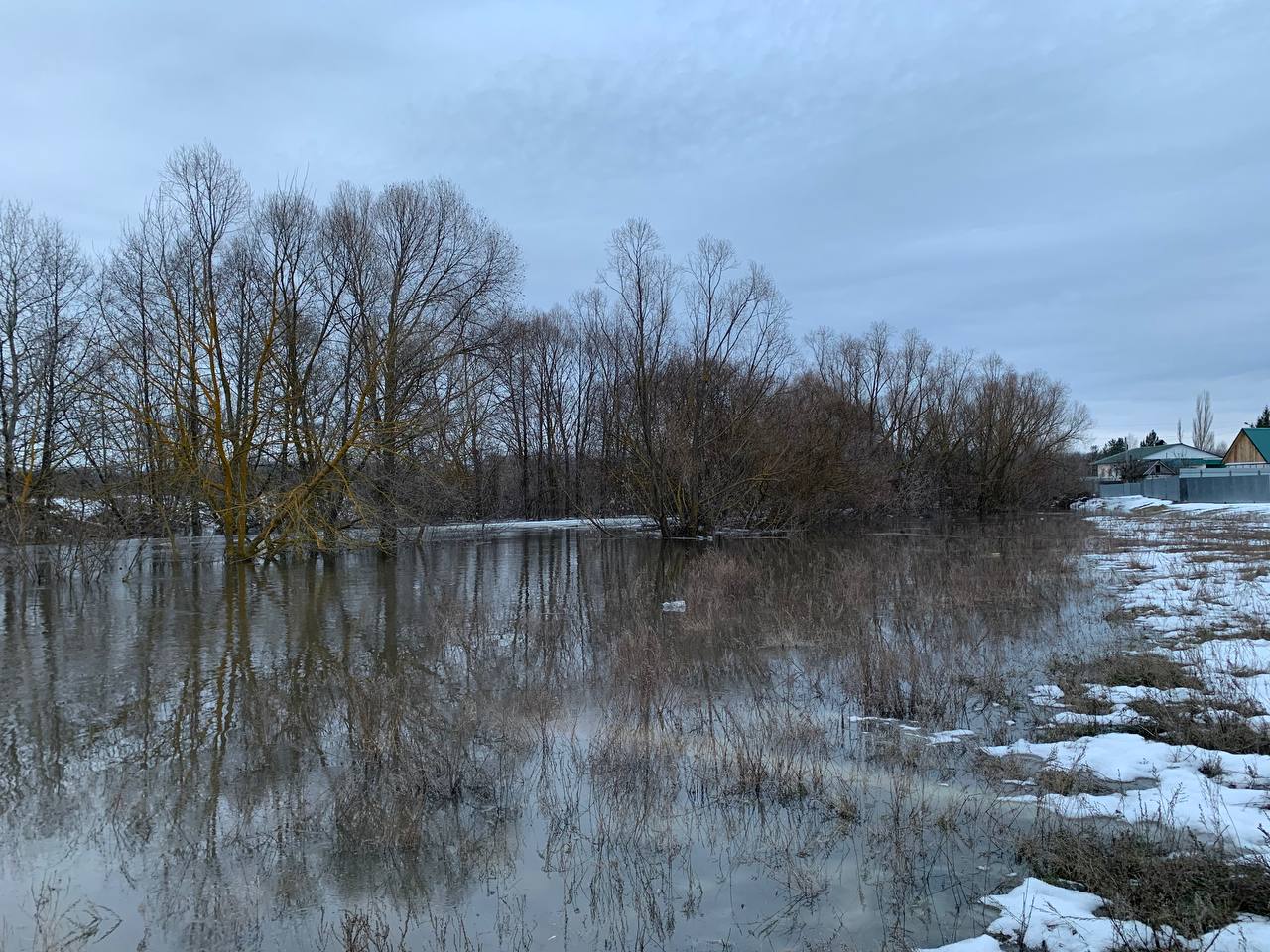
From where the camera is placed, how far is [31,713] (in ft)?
24.3

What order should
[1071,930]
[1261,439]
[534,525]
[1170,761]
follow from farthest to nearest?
[1261,439], [534,525], [1170,761], [1071,930]

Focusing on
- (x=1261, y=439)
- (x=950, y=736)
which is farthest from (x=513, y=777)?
(x=1261, y=439)

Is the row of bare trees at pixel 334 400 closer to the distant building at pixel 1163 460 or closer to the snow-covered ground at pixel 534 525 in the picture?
the snow-covered ground at pixel 534 525

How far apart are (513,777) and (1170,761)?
4.51 m

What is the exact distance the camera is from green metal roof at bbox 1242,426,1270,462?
6038 centimetres

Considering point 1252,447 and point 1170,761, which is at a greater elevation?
point 1252,447

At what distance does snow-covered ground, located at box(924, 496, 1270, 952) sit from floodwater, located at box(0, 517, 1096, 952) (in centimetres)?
31

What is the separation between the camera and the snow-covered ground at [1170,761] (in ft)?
11.5

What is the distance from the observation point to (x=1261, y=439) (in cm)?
6150

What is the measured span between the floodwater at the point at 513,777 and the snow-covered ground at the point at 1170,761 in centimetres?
31

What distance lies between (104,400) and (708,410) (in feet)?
61.7

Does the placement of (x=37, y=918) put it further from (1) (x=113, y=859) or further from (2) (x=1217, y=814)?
(2) (x=1217, y=814)

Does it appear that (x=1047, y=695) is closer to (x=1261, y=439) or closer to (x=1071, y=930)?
(x=1071, y=930)

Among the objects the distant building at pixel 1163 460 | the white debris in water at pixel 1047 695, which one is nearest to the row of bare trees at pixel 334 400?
the white debris in water at pixel 1047 695
